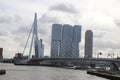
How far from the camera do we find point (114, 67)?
144 meters

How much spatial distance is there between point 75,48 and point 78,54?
901 centimetres

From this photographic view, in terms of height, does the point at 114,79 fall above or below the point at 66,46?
below

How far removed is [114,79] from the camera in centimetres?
8219

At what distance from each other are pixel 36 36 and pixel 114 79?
93681 millimetres

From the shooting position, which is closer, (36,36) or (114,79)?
(114,79)

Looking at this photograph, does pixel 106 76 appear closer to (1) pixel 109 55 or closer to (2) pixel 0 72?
(2) pixel 0 72

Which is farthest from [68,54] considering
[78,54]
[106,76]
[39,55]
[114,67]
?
[106,76]

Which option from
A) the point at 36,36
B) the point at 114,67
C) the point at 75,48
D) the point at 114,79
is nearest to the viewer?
the point at 114,79

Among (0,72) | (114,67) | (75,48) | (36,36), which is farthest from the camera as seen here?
(75,48)

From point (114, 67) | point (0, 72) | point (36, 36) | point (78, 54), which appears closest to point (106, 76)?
point (0, 72)

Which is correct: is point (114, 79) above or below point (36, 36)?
below

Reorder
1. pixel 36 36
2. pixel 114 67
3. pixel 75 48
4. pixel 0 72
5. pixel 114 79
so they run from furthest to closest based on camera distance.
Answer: pixel 75 48
pixel 36 36
pixel 114 67
pixel 0 72
pixel 114 79

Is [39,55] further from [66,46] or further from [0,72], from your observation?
[0,72]

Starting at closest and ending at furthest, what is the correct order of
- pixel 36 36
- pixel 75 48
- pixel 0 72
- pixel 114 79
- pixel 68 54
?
1. pixel 114 79
2. pixel 0 72
3. pixel 36 36
4. pixel 68 54
5. pixel 75 48
